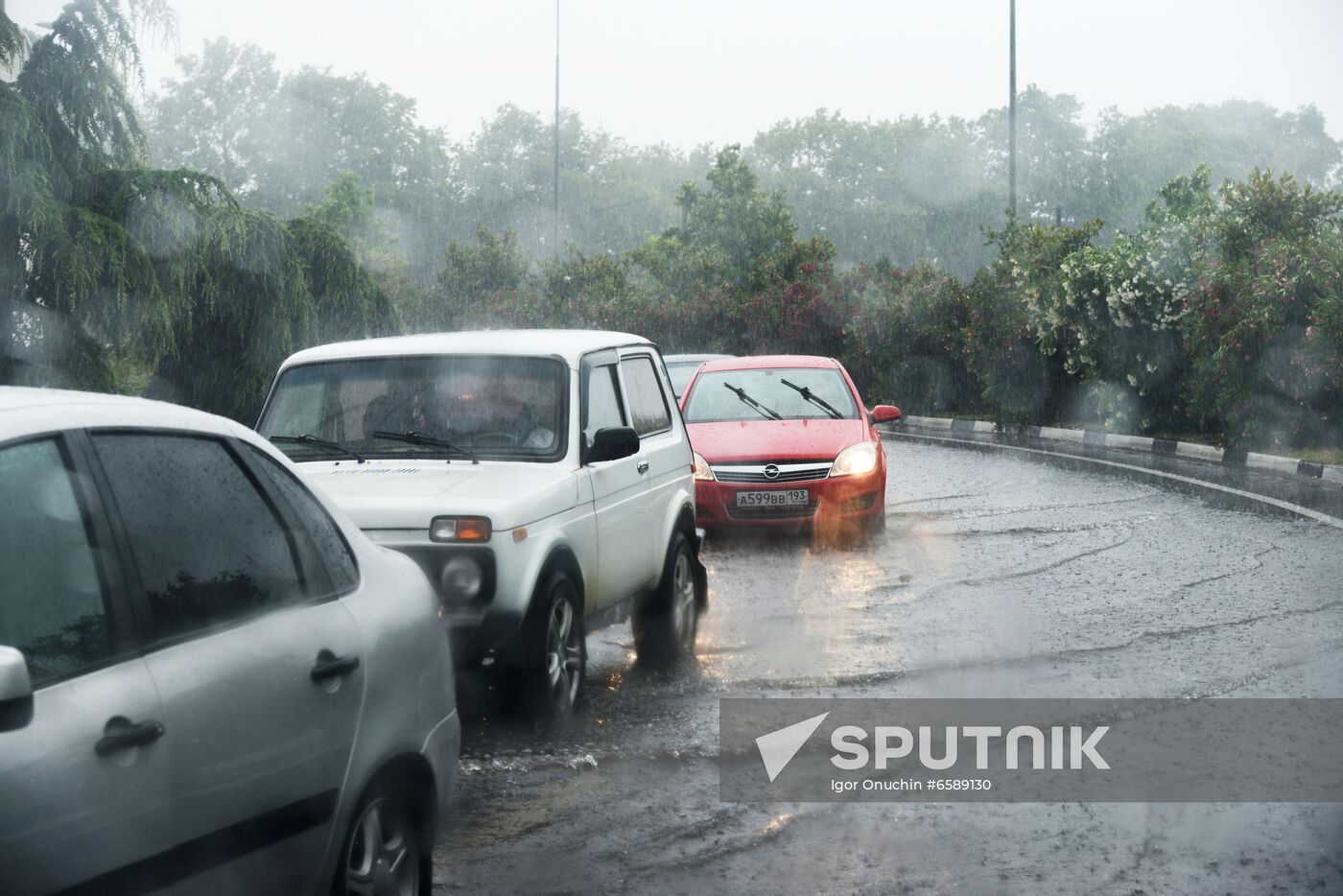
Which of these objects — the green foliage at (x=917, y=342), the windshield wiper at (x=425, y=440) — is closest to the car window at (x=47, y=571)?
the windshield wiper at (x=425, y=440)

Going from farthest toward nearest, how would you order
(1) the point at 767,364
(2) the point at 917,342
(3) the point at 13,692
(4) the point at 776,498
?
(2) the point at 917,342
(1) the point at 767,364
(4) the point at 776,498
(3) the point at 13,692

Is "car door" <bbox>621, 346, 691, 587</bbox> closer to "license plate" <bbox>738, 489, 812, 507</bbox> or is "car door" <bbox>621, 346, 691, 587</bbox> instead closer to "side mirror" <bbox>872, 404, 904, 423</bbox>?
"license plate" <bbox>738, 489, 812, 507</bbox>

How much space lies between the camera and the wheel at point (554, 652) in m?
6.51

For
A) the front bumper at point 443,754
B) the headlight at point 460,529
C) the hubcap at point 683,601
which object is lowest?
the hubcap at point 683,601

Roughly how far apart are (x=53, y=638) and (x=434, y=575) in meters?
3.62

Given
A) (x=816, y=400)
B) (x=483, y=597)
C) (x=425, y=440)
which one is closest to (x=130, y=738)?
(x=483, y=597)

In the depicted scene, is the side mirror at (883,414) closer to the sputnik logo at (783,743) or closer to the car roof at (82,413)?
the sputnik logo at (783,743)

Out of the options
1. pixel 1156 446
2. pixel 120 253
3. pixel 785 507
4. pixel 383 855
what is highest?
pixel 120 253

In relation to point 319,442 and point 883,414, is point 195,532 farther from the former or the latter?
point 883,414

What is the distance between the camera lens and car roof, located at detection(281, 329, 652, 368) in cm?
757

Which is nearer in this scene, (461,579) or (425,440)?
(461,579)

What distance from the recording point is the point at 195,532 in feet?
10.9

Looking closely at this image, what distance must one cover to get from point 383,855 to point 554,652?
2.96 meters

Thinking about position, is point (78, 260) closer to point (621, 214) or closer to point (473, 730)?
point (473, 730)
